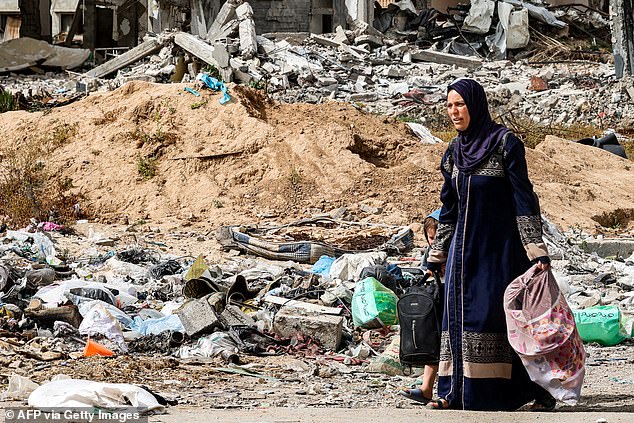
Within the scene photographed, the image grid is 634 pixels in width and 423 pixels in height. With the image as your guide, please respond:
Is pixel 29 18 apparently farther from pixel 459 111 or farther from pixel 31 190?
pixel 459 111

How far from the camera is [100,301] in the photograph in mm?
6539

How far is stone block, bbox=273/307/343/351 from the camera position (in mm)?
6188

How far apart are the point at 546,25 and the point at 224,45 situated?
9.27 metres

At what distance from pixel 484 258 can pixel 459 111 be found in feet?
2.10

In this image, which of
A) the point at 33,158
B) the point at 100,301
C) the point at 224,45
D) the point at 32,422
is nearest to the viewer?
the point at 32,422

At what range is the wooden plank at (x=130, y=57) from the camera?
814 inches

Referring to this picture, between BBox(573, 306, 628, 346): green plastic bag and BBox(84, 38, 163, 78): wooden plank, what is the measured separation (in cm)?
1551

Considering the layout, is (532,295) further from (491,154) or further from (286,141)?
(286,141)

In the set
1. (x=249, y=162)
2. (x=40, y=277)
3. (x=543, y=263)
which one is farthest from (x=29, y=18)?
(x=543, y=263)

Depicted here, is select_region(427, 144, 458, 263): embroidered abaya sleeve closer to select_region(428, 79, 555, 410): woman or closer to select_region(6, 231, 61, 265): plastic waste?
select_region(428, 79, 555, 410): woman

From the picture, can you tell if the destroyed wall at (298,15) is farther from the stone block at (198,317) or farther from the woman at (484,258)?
the woman at (484,258)

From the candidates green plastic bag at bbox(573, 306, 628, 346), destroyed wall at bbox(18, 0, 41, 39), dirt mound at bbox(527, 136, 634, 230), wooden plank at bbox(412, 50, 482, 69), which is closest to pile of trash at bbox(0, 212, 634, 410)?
green plastic bag at bbox(573, 306, 628, 346)

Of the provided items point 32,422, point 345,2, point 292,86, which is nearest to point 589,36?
point 345,2

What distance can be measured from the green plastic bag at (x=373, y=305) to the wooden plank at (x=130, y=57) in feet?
48.2
